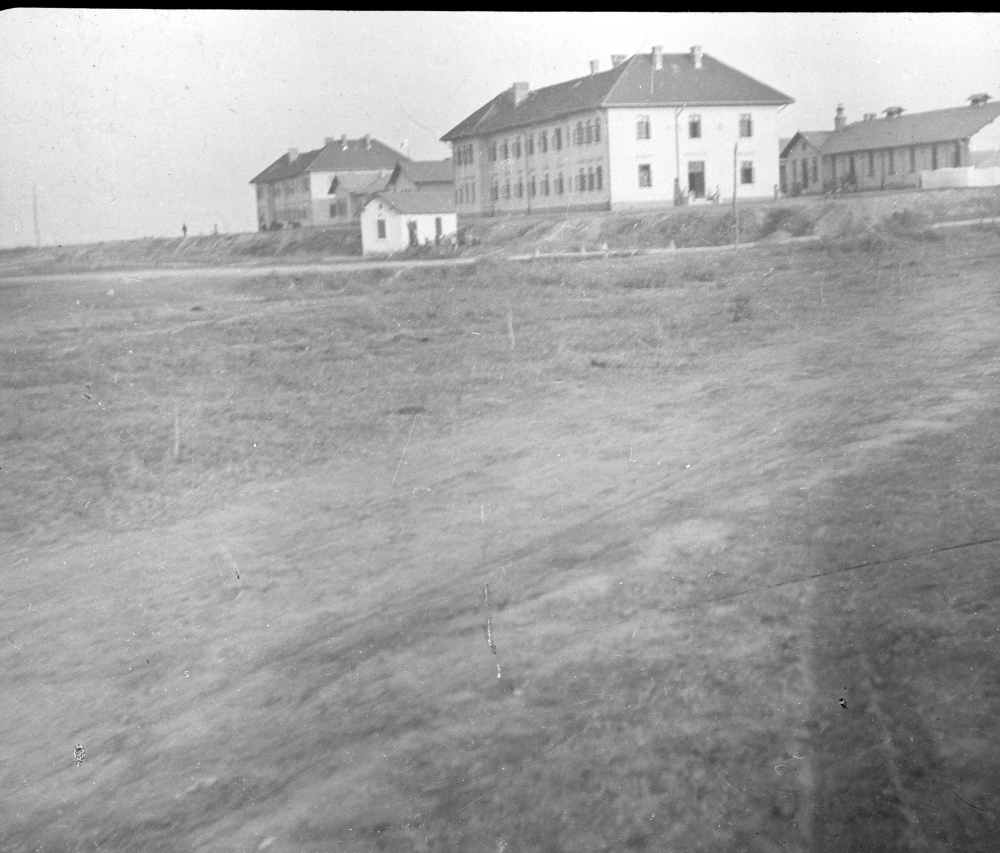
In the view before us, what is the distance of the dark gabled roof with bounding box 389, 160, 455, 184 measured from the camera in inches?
96.7

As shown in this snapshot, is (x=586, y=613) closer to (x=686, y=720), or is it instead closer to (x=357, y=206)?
(x=686, y=720)

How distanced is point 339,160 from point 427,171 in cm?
21

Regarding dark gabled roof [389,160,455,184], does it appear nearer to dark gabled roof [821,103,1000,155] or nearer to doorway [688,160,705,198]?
doorway [688,160,705,198]

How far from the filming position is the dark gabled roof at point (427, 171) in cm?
246

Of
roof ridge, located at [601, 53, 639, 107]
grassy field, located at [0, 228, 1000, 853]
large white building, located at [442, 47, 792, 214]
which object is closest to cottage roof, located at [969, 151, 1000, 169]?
grassy field, located at [0, 228, 1000, 853]

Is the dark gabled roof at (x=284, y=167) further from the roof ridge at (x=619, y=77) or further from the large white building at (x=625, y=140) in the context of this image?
the roof ridge at (x=619, y=77)

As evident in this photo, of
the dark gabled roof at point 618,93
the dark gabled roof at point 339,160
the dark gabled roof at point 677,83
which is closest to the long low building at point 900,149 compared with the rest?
the dark gabled roof at point 677,83

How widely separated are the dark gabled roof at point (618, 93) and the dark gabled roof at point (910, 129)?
0.31m

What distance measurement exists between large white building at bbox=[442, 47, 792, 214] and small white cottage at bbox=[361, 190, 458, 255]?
0.06 m

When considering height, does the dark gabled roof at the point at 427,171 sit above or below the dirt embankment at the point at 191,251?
→ above

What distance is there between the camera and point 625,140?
2584mm

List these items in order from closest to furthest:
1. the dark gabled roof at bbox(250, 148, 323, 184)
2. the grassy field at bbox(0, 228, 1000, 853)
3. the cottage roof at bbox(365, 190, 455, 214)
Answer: the grassy field at bbox(0, 228, 1000, 853)
the dark gabled roof at bbox(250, 148, 323, 184)
the cottage roof at bbox(365, 190, 455, 214)

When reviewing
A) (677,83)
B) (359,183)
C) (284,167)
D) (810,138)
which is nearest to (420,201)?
(359,183)

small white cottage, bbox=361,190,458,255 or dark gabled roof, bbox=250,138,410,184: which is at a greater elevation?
dark gabled roof, bbox=250,138,410,184
